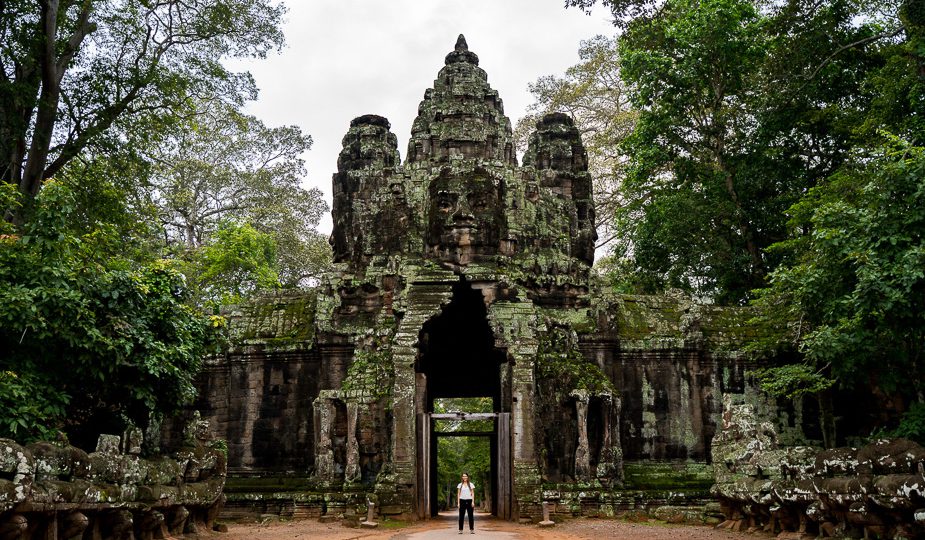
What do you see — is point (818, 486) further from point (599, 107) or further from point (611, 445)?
point (599, 107)

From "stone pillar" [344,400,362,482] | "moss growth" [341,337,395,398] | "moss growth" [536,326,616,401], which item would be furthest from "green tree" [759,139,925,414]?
"stone pillar" [344,400,362,482]

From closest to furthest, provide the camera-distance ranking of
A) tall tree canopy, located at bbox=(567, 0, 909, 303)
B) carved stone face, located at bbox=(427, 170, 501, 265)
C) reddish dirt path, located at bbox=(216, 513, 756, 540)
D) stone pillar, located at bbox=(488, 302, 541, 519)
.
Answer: reddish dirt path, located at bbox=(216, 513, 756, 540) < stone pillar, located at bbox=(488, 302, 541, 519) < carved stone face, located at bbox=(427, 170, 501, 265) < tall tree canopy, located at bbox=(567, 0, 909, 303)

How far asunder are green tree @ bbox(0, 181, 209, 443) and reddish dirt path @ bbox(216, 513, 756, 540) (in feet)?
8.27

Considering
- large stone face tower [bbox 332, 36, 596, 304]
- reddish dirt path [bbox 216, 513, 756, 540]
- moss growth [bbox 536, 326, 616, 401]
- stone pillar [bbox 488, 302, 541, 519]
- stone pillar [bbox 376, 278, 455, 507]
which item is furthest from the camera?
large stone face tower [bbox 332, 36, 596, 304]

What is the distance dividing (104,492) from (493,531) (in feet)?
23.5

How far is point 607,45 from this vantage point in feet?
112

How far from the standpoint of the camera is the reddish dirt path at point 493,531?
40.9 feet

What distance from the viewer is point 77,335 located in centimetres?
1045

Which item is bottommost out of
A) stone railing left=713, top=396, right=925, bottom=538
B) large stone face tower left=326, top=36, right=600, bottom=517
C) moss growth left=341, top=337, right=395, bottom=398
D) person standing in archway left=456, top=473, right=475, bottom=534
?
person standing in archway left=456, top=473, right=475, bottom=534

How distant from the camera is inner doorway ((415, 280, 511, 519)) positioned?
16.2 metres

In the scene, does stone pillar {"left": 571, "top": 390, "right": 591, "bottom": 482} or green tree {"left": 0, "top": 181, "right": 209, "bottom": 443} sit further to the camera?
stone pillar {"left": 571, "top": 390, "right": 591, "bottom": 482}

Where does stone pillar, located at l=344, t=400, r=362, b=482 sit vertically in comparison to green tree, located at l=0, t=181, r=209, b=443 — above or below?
below

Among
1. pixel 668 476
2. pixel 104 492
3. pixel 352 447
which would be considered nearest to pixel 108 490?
pixel 104 492

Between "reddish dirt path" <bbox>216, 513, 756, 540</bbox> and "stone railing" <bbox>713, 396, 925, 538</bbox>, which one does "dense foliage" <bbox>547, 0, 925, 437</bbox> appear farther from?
"reddish dirt path" <bbox>216, 513, 756, 540</bbox>
